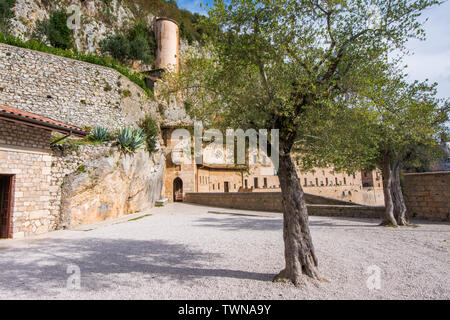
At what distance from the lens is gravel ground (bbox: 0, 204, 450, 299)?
15.7 feet

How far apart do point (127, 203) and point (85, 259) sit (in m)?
10.8

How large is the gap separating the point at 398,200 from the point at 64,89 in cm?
2220

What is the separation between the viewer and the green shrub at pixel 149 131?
2246 cm

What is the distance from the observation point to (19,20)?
27453 millimetres

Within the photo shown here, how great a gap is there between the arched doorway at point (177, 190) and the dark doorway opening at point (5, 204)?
19.4m

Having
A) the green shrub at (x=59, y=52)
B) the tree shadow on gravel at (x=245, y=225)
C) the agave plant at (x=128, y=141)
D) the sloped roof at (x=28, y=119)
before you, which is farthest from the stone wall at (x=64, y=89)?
the tree shadow on gravel at (x=245, y=225)

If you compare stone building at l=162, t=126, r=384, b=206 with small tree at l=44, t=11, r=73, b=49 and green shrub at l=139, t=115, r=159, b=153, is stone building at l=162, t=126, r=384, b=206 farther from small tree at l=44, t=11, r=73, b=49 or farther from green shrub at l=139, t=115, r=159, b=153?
small tree at l=44, t=11, r=73, b=49

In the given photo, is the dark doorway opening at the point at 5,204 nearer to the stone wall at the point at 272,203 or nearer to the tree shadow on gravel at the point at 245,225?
the tree shadow on gravel at the point at 245,225

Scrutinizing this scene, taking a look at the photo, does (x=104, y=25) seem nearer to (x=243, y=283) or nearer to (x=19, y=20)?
(x=19, y=20)

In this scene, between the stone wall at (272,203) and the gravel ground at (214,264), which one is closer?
the gravel ground at (214,264)

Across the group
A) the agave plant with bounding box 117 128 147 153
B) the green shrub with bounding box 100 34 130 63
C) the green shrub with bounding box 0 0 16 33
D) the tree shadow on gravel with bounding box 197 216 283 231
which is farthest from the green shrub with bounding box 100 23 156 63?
the tree shadow on gravel with bounding box 197 216 283 231

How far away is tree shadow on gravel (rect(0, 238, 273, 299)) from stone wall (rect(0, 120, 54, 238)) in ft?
8.86

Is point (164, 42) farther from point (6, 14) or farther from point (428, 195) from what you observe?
point (428, 195)
